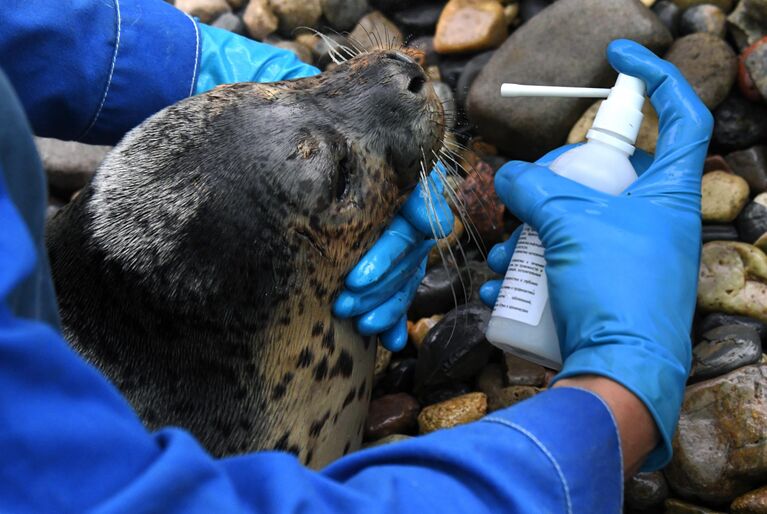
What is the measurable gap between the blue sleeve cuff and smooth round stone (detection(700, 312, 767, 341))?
6.68 ft

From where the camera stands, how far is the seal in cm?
188

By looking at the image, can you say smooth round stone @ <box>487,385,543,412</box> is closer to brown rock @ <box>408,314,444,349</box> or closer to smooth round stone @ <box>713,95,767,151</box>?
brown rock @ <box>408,314,444,349</box>

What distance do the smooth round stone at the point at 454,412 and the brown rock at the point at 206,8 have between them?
Answer: 2.93m

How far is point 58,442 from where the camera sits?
972 mm

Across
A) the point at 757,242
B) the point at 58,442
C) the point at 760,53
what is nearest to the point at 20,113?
the point at 58,442

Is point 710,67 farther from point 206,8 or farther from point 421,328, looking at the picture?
point 206,8

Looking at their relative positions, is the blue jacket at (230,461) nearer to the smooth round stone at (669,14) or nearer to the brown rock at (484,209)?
the brown rock at (484,209)

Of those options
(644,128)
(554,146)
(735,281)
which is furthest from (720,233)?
(554,146)

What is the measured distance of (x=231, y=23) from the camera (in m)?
4.68

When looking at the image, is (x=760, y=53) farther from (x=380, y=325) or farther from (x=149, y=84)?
(x=149, y=84)

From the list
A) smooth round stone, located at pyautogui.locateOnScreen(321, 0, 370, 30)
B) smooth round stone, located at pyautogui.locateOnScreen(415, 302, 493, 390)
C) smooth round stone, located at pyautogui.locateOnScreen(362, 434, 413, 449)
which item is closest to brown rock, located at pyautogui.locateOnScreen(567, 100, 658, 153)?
smooth round stone, located at pyautogui.locateOnScreen(415, 302, 493, 390)

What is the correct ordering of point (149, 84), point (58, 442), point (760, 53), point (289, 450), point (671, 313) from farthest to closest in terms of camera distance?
point (760, 53)
point (149, 84)
point (289, 450)
point (671, 313)
point (58, 442)

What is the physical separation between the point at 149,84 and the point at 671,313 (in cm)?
190

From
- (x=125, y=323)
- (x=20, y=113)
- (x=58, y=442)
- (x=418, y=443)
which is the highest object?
(x=20, y=113)
